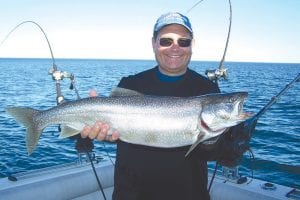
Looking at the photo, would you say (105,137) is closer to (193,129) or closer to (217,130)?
(193,129)

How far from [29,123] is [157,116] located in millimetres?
2047

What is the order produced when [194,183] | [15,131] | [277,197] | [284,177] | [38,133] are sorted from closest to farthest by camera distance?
[194,183]
[38,133]
[277,197]
[284,177]
[15,131]

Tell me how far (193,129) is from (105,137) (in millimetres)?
1275

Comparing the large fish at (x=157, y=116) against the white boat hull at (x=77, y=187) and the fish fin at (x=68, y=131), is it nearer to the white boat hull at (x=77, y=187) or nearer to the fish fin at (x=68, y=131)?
the fish fin at (x=68, y=131)

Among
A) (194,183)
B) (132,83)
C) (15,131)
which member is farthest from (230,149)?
(15,131)

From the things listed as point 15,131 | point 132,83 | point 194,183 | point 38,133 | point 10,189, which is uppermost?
point 132,83

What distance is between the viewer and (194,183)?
4.52 m

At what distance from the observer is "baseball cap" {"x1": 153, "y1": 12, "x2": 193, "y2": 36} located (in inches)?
200

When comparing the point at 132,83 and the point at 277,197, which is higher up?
the point at 132,83

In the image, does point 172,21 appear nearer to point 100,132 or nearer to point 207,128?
point 207,128

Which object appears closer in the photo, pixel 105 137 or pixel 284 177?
pixel 105 137

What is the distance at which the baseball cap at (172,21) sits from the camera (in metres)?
5.09

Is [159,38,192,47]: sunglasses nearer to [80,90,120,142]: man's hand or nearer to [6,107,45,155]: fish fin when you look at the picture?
[80,90,120,142]: man's hand

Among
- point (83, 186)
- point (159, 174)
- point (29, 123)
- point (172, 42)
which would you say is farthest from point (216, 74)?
point (83, 186)
